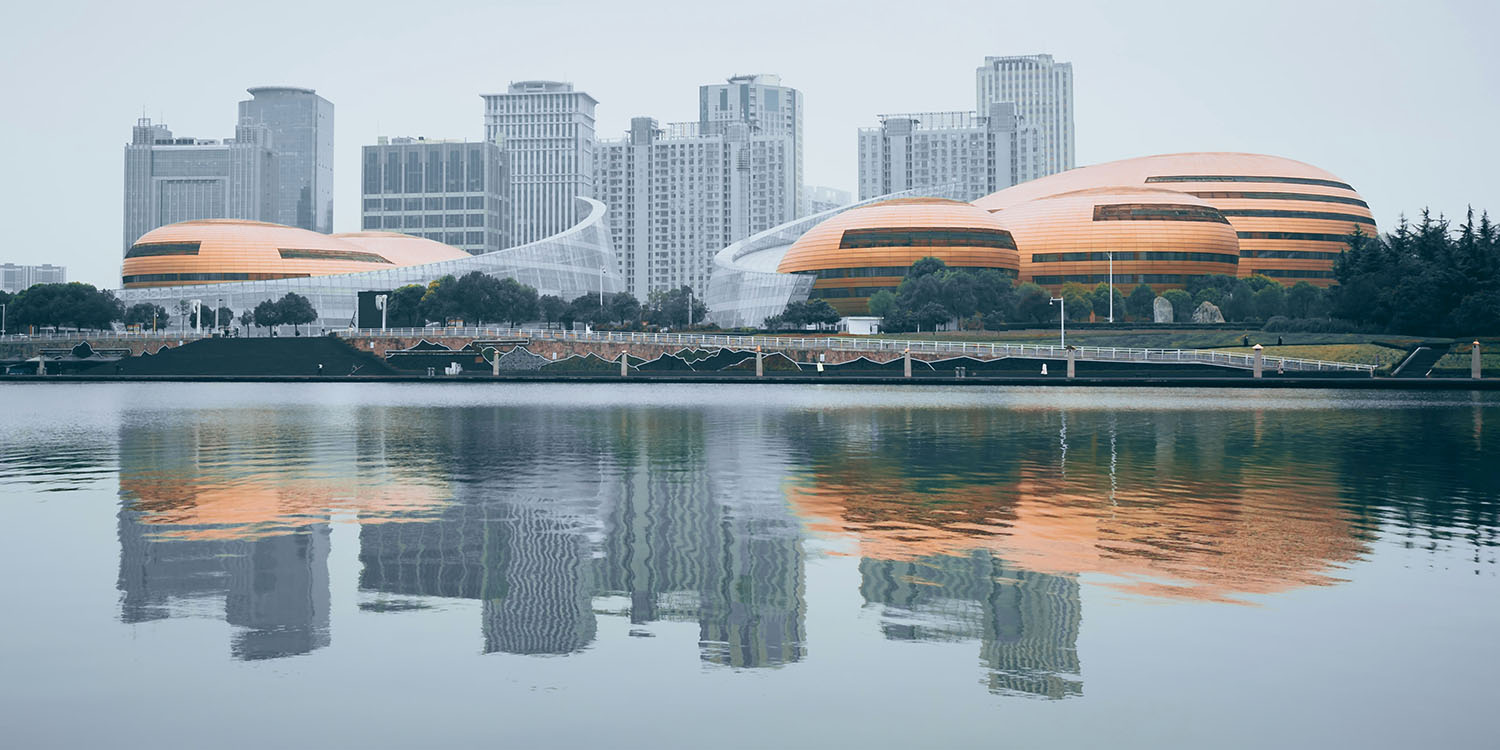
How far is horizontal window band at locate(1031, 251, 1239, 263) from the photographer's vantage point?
168 m

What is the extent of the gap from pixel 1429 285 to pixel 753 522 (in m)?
102

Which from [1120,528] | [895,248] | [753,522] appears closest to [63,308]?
[895,248]

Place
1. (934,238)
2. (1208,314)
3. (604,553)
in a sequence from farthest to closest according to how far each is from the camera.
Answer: (934,238), (1208,314), (604,553)

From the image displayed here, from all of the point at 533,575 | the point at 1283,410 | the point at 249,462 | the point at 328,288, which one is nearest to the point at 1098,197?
the point at 328,288

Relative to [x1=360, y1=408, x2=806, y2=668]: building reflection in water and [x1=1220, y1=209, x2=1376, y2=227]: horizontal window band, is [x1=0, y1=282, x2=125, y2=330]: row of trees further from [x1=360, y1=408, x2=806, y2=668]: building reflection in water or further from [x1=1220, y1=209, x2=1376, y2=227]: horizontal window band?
[x1=360, y1=408, x2=806, y2=668]: building reflection in water

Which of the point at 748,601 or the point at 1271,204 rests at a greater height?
the point at 1271,204

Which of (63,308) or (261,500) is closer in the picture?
(261,500)

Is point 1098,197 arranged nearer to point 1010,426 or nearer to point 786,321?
point 786,321

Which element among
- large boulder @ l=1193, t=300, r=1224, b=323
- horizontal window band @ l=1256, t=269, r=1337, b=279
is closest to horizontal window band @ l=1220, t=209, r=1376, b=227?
horizontal window band @ l=1256, t=269, r=1337, b=279

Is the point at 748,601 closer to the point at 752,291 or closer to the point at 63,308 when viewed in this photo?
the point at 752,291

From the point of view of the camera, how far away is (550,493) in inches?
1014

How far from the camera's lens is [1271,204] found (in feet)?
612

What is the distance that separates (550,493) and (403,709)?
15.6m

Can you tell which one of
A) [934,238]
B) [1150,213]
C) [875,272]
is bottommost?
[875,272]
